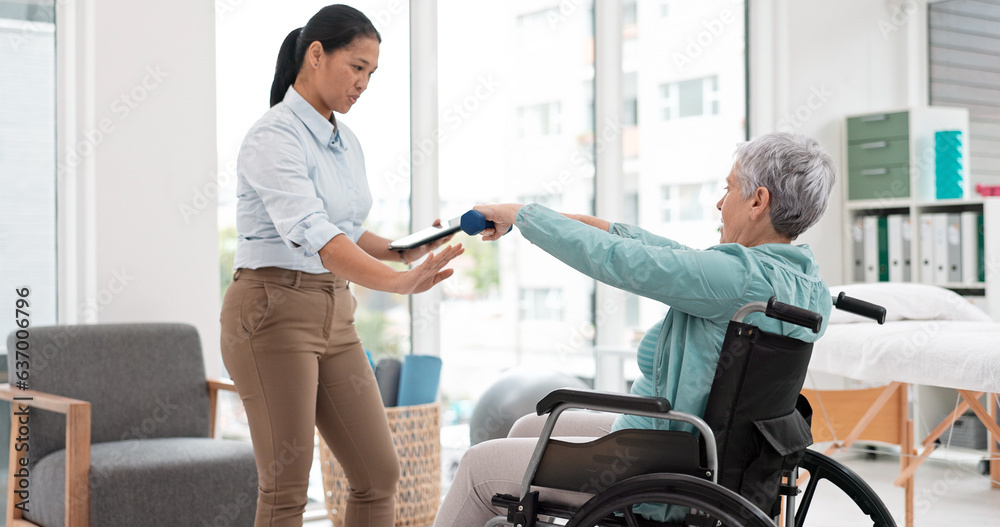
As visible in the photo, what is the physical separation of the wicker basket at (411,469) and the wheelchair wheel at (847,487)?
1.52 meters

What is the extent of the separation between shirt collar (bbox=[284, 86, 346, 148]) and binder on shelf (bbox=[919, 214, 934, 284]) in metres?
3.22

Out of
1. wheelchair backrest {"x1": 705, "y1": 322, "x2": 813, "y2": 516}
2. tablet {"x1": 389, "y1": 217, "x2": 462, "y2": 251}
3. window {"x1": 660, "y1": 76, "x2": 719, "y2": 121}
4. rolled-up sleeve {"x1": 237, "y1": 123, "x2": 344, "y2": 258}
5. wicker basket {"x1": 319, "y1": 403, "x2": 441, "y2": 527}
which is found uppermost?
window {"x1": 660, "y1": 76, "x2": 719, "y2": 121}

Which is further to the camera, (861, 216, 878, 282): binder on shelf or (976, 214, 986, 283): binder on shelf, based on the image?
(861, 216, 878, 282): binder on shelf

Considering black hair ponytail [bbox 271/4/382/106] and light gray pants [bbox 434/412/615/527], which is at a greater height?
black hair ponytail [bbox 271/4/382/106]

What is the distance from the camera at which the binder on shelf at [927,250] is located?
3.95 m

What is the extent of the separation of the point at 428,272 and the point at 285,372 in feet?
1.24

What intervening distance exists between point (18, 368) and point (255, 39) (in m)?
1.45

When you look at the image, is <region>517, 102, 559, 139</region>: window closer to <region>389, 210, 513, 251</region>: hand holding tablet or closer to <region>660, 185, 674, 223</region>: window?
<region>660, 185, 674, 223</region>: window

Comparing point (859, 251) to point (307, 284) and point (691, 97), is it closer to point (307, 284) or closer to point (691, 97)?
point (691, 97)

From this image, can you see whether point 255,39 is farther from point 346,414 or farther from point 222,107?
point 346,414

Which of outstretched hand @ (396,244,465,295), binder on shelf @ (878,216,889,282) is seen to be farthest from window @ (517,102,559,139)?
outstretched hand @ (396,244,465,295)

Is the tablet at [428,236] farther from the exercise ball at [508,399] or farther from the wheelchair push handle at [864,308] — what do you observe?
the exercise ball at [508,399]

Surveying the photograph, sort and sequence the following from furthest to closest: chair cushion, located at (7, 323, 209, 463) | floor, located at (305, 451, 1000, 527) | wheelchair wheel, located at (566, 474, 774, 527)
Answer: floor, located at (305, 451, 1000, 527) < chair cushion, located at (7, 323, 209, 463) < wheelchair wheel, located at (566, 474, 774, 527)

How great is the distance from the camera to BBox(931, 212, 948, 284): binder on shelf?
3914 millimetres
